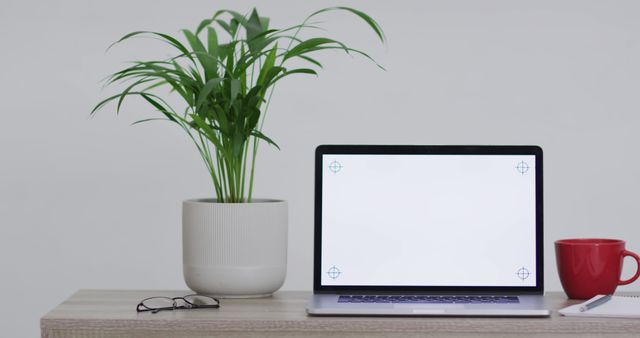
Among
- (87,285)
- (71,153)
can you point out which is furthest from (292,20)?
(87,285)

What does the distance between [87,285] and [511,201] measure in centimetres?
149

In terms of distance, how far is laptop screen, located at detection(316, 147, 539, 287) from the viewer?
1.63 metres

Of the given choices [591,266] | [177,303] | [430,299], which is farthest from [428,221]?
[177,303]

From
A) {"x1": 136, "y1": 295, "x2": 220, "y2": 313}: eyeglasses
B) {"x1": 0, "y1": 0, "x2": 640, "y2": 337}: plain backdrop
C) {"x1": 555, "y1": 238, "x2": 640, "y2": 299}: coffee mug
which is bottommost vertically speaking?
{"x1": 136, "y1": 295, "x2": 220, "y2": 313}: eyeglasses

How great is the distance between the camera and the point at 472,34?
2.69 m

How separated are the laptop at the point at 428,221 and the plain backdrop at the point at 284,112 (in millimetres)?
1034

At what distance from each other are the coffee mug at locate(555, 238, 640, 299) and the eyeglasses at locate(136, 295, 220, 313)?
622 mm

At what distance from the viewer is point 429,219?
166cm

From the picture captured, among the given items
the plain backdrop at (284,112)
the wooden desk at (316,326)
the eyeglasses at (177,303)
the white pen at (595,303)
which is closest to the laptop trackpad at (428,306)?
the wooden desk at (316,326)

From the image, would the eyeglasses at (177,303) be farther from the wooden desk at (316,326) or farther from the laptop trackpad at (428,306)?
the laptop trackpad at (428,306)

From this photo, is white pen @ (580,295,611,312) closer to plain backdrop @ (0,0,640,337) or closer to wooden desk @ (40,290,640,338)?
wooden desk @ (40,290,640,338)

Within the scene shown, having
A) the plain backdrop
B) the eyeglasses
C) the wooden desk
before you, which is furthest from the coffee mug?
the plain backdrop

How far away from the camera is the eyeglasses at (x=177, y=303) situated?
151 cm

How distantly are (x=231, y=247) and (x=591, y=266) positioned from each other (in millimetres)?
634
